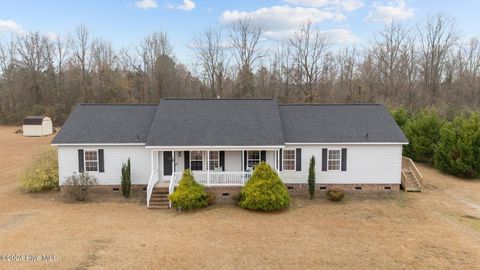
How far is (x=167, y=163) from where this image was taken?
19.4 metres

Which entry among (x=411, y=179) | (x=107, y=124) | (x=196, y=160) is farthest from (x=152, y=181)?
(x=411, y=179)

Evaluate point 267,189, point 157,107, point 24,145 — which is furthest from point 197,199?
point 24,145

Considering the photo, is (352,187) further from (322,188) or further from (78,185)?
(78,185)

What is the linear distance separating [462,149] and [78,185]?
24.5 m

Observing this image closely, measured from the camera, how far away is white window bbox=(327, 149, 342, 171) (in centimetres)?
1939

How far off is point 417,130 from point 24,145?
41.4 meters

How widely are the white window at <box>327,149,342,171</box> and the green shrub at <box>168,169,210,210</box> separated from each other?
7.40m

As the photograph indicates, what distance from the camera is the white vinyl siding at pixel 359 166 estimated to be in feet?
63.4

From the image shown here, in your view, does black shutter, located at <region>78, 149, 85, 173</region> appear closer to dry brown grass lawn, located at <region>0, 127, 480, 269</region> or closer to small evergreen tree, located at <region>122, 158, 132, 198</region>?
dry brown grass lawn, located at <region>0, 127, 480, 269</region>

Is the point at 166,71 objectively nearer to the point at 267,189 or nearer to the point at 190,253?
the point at 267,189

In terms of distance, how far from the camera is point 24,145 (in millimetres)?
38906

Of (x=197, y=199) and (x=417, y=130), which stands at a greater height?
(x=417, y=130)

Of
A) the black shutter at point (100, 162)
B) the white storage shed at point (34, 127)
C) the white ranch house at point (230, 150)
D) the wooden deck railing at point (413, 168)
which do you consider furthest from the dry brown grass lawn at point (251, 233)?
the white storage shed at point (34, 127)

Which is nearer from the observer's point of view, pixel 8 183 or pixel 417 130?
pixel 8 183
